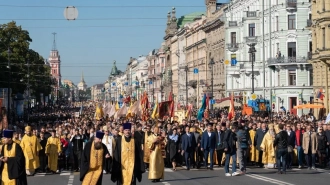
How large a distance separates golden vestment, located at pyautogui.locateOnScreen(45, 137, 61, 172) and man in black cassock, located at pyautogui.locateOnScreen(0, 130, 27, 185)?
11.2 meters

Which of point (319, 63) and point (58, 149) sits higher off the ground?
point (319, 63)

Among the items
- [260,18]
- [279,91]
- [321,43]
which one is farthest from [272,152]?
[260,18]

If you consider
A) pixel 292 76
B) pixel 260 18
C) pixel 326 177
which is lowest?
pixel 326 177

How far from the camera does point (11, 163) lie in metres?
17.5

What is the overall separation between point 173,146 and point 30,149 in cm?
517

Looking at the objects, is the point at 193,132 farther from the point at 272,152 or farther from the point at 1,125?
the point at 1,125

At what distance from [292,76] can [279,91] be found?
1.78 metres

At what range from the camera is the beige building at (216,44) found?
102188 millimetres

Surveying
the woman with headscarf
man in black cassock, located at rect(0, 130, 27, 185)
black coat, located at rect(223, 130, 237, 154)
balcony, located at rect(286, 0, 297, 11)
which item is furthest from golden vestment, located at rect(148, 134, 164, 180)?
balcony, located at rect(286, 0, 297, 11)

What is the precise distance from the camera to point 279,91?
3103 inches

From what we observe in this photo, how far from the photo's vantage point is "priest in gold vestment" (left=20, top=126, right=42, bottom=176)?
2691 centimetres

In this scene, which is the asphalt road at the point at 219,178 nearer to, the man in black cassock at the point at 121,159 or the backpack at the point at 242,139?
the backpack at the point at 242,139

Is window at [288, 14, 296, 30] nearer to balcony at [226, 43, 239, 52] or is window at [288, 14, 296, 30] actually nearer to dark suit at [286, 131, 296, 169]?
balcony at [226, 43, 239, 52]

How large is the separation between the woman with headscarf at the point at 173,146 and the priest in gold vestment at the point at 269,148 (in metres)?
2.93
